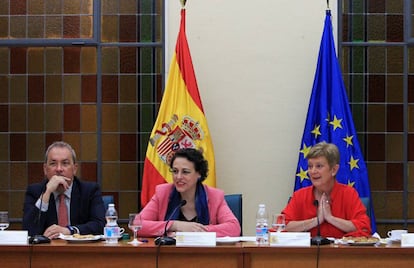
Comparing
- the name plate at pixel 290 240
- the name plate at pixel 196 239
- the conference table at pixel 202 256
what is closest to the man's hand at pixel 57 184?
the conference table at pixel 202 256

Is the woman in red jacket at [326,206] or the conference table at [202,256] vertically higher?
the woman in red jacket at [326,206]

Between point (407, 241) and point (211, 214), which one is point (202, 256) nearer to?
point (211, 214)

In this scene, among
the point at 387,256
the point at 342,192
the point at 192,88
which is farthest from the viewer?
the point at 192,88

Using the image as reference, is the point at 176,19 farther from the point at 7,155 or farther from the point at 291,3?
the point at 7,155

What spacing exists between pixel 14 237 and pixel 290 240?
4.49 feet

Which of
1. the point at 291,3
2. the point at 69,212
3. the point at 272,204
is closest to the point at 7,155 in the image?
the point at 69,212

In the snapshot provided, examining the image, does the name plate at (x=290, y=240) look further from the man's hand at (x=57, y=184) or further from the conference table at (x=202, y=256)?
the man's hand at (x=57, y=184)

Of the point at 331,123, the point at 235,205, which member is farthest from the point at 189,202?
the point at 331,123

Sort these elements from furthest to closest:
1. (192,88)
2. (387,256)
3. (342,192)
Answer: (192,88) < (342,192) < (387,256)

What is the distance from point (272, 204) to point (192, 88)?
40.2 inches

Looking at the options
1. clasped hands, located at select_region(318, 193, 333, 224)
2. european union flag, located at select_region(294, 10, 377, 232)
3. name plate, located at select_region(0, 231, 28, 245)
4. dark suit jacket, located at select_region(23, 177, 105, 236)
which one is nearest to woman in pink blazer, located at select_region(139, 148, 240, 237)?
dark suit jacket, located at select_region(23, 177, 105, 236)

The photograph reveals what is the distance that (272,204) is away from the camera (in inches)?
235

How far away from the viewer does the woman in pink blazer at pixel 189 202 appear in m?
4.67

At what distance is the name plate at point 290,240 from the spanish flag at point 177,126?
1792 millimetres
